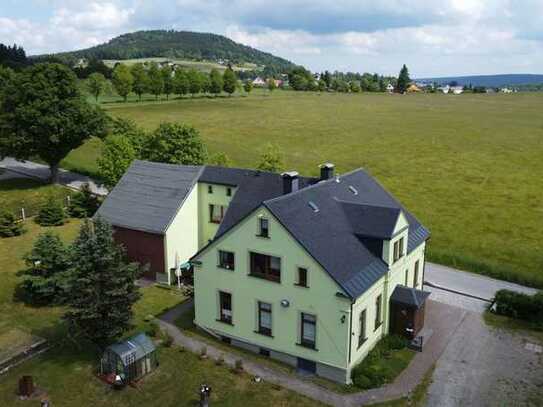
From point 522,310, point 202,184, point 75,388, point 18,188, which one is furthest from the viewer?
point 18,188

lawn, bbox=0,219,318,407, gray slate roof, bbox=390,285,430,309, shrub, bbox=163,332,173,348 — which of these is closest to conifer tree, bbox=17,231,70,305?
lawn, bbox=0,219,318,407

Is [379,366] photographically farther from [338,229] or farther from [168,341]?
[168,341]

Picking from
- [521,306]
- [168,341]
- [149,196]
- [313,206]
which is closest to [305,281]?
[313,206]

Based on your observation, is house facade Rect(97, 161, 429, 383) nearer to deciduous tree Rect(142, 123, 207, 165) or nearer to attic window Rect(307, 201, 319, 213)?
attic window Rect(307, 201, 319, 213)

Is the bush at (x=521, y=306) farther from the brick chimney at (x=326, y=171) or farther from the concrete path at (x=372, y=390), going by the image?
the brick chimney at (x=326, y=171)

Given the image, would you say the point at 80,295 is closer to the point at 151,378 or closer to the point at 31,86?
the point at 151,378

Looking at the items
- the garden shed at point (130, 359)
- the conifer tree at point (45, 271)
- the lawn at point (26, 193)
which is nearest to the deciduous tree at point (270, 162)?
the lawn at point (26, 193)

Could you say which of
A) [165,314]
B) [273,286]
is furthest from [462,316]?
[165,314]
